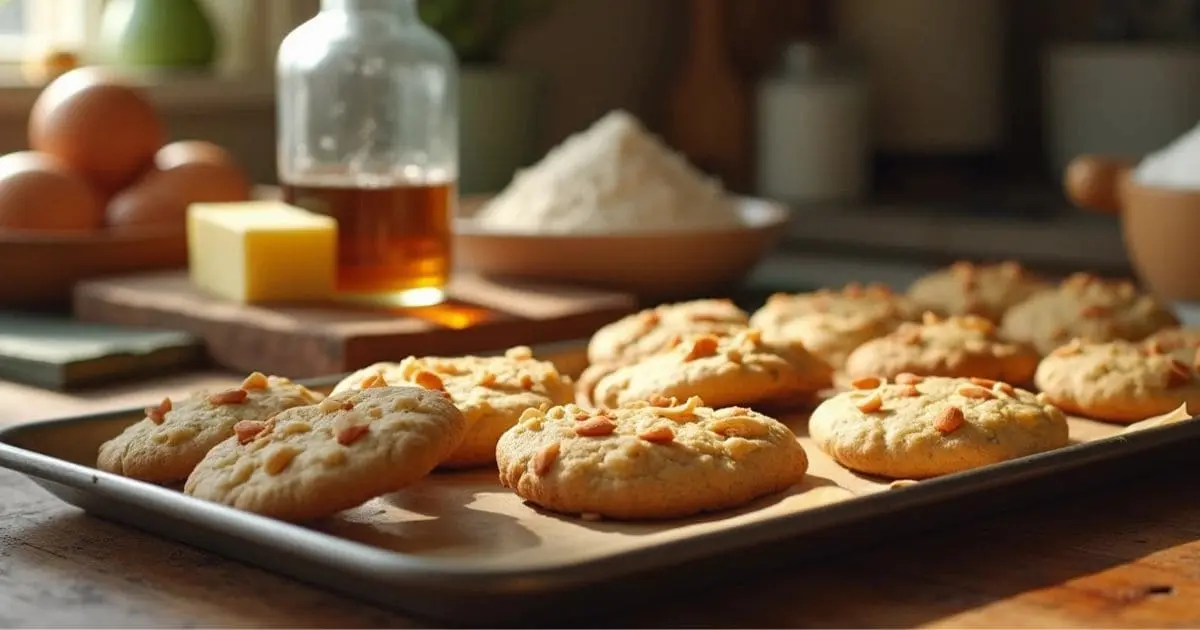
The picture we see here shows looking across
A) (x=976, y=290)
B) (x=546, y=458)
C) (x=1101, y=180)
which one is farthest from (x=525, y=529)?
(x=1101, y=180)

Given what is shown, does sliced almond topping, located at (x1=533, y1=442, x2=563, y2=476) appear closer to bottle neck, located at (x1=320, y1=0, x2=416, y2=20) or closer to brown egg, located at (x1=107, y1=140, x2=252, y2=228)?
bottle neck, located at (x1=320, y1=0, x2=416, y2=20)

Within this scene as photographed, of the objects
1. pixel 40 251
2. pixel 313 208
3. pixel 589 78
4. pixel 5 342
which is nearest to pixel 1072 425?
pixel 313 208

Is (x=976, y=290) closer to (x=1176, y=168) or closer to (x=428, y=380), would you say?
(x=1176, y=168)

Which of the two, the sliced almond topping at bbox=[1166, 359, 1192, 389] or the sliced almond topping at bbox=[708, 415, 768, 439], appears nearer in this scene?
the sliced almond topping at bbox=[708, 415, 768, 439]

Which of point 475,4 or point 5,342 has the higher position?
point 475,4

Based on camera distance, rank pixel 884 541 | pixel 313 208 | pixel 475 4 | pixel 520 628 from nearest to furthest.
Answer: pixel 520 628 < pixel 884 541 < pixel 313 208 < pixel 475 4

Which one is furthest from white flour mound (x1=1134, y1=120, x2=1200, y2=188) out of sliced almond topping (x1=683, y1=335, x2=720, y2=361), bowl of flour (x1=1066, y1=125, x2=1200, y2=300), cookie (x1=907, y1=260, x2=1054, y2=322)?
sliced almond topping (x1=683, y1=335, x2=720, y2=361)

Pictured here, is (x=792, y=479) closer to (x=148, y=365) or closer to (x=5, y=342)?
(x=148, y=365)
